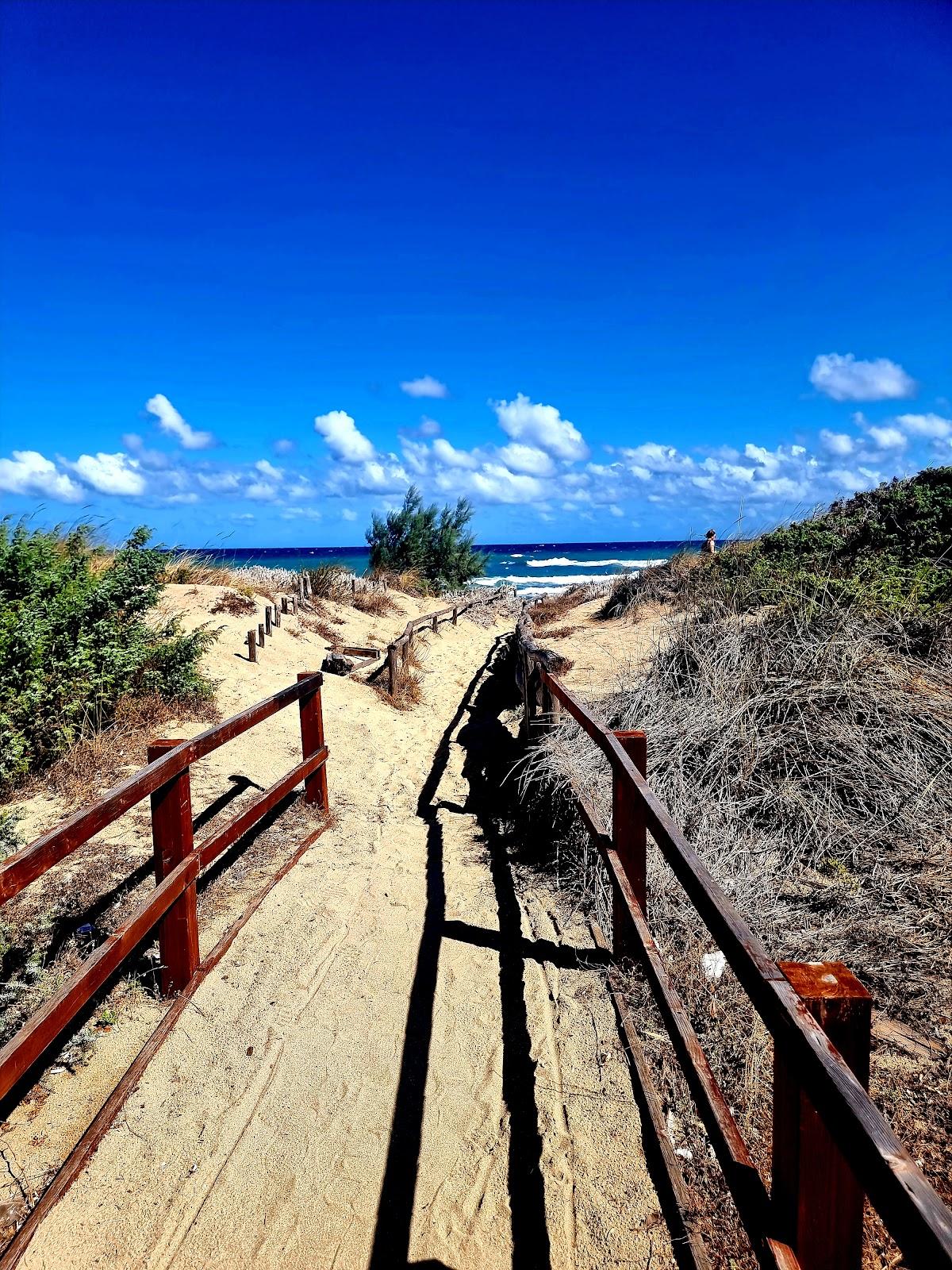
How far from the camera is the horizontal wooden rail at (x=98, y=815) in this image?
86.5 inches

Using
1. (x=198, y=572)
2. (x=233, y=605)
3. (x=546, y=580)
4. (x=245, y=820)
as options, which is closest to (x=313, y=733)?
(x=245, y=820)

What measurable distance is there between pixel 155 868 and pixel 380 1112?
1449 mm

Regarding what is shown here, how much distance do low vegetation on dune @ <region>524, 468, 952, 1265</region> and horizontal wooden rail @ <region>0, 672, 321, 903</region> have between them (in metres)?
2.35

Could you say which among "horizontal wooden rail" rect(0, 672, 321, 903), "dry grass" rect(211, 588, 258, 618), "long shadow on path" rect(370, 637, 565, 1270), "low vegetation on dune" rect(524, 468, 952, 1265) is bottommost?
"long shadow on path" rect(370, 637, 565, 1270)

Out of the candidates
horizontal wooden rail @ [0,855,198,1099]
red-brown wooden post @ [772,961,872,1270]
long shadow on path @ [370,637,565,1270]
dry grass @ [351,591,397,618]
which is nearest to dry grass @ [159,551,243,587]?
dry grass @ [351,591,397,618]

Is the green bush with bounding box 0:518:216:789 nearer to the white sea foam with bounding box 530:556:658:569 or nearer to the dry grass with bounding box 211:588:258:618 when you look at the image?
the dry grass with bounding box 211:588:258:618

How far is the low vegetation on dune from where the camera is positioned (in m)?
3.00

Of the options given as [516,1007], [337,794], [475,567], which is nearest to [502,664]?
[337,794]

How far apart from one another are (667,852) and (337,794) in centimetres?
491

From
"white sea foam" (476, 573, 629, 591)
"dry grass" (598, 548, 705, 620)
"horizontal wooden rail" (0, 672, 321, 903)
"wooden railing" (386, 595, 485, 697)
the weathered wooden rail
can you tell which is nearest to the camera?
the weathered wooden rail

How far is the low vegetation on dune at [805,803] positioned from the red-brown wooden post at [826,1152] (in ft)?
3.20

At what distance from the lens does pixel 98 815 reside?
272cm

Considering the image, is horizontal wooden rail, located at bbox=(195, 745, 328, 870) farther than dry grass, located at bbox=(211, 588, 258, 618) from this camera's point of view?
No

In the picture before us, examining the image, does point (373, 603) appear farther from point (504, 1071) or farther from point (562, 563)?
point (562, 563)
